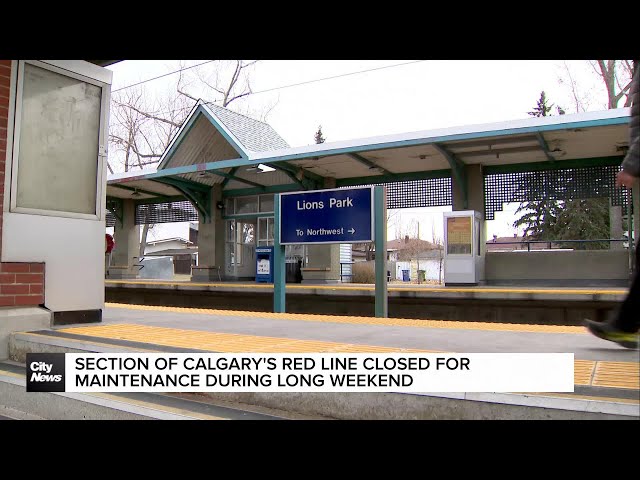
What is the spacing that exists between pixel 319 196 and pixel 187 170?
954 cm

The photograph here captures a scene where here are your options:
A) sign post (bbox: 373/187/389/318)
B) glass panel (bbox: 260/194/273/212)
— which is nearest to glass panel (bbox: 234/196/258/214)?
glass panel (bbox: 260/194/273/212)

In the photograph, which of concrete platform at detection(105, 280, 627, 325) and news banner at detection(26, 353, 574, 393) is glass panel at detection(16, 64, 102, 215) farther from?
concrete platform at detection(105, 280, 627, 325)

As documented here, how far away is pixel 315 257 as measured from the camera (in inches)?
656

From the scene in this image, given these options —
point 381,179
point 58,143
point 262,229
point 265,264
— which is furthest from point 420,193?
point 58,143

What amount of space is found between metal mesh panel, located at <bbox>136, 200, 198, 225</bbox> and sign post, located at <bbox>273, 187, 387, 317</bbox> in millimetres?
12859

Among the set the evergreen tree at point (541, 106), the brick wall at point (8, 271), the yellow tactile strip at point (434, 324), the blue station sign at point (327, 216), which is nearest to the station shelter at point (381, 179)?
the blue station sign at point (327, 216)

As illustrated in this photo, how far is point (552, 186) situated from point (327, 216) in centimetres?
893

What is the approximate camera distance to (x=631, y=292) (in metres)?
2.88

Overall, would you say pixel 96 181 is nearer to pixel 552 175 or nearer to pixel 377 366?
pixel 377 366

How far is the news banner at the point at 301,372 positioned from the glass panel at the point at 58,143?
2.08m

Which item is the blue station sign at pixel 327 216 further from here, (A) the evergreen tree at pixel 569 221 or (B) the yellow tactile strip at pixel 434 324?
(A) the evergreen tree at pixel 569 221

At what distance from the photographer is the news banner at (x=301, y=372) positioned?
2.51 meters

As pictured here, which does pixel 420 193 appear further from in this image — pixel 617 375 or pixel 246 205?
pixel 617 375

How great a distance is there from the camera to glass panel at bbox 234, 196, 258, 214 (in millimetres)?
18469
